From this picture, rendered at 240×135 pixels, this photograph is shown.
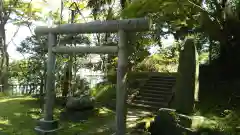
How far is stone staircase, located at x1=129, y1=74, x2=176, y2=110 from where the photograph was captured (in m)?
9.17

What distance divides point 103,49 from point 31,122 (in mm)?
3444

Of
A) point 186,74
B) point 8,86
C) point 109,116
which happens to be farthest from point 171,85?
point 8,86

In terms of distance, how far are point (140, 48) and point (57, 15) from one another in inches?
207

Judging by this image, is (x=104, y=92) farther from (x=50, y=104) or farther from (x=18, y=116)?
(x=50, y=104)

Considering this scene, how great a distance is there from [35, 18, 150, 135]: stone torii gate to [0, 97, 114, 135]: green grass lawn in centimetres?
49

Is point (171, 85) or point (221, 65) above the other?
point (221, 65)

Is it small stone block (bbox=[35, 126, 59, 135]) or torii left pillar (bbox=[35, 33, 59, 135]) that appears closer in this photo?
small stone block (bbox=[35, 126, 59, 135])

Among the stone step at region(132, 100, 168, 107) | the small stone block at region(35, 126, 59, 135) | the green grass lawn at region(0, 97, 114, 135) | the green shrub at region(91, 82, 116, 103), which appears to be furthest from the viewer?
the green shrub at region(91, 82, 116, 103)

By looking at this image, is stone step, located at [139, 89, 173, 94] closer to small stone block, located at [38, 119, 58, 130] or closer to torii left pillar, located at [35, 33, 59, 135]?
torii left pillar, located at [35, 33, 59, 135]

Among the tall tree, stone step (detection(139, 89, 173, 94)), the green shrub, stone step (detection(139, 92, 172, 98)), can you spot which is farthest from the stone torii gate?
the tall tree

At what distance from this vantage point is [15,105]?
29.2 feet

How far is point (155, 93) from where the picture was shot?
1002 centimetres

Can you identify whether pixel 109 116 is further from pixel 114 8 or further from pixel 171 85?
pixel 114 8

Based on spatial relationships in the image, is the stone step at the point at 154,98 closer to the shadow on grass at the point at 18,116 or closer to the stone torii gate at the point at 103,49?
the shadow on grass at the point at 18,116
